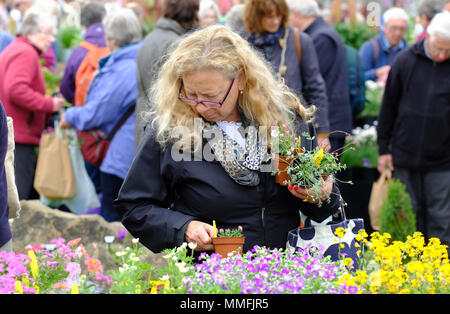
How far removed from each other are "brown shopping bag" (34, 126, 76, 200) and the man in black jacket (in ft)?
9.05

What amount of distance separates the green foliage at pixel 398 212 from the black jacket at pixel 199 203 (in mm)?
3114

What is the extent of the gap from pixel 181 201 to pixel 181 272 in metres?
0.70

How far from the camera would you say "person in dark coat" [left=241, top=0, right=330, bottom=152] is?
541 cm

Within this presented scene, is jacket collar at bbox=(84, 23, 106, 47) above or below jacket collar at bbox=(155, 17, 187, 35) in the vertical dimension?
below

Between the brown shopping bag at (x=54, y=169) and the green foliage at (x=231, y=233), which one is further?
the brown shopping bag at (x=54, y=169)

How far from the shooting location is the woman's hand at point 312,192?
282 centimetres

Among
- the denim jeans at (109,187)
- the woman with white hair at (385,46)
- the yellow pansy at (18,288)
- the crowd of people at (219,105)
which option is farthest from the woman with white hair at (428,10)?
the yellow pansy at (18,288)

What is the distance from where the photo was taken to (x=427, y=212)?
623 centimetres

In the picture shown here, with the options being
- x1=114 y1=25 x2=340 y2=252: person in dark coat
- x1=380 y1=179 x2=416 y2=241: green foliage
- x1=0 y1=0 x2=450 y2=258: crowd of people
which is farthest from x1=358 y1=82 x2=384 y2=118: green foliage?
x1=114 y1=25 x2=340 y2=252: person in dark coat

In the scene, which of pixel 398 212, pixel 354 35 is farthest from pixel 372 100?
pixel 354 35

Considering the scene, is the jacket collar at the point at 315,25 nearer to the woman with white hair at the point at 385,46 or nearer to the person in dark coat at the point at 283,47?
the person in dark coat at the point at 283,47

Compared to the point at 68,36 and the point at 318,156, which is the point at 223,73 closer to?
Result: the point at 318,156

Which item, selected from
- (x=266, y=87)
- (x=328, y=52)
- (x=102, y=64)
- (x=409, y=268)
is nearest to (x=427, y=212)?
(x=328, y=52)

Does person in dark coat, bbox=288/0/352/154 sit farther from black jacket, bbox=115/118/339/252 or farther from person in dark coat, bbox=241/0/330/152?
black jacket, bbox=115/118/339/252
